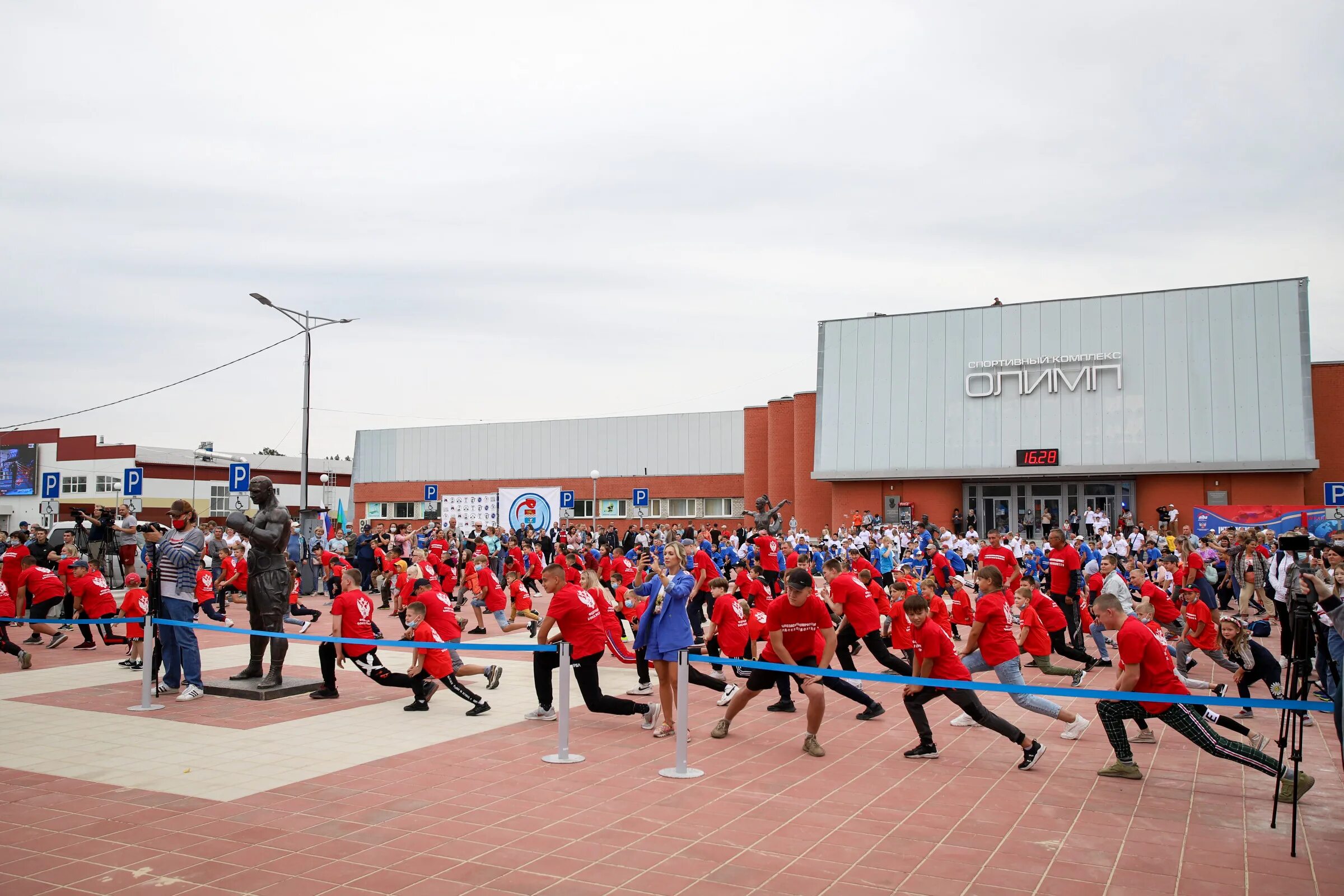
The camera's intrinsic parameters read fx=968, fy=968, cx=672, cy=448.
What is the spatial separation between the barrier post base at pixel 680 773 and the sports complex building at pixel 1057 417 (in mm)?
25977

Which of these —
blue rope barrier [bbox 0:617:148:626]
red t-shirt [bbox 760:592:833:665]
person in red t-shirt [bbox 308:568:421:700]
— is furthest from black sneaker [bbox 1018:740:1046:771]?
blue rope barrier [bbox 0:617:148:626]

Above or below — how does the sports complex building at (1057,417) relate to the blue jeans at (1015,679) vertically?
above

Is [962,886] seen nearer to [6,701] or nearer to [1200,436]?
→ [6,701]

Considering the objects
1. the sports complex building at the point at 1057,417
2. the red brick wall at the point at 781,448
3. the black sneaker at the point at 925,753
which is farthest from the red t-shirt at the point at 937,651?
the red brick wall at the point at 781,448

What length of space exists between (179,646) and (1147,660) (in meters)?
9.89

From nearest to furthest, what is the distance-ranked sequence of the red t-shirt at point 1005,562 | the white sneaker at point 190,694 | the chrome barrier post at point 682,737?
the chrome barrier post at point 682,737, the white sneaker at point 190,694, the red t-shirt at point 1005,562

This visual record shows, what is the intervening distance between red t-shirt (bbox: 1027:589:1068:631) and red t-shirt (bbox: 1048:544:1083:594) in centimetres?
110

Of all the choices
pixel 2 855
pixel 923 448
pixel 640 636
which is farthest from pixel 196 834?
pixel 923 448

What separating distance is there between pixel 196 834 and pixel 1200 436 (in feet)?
118

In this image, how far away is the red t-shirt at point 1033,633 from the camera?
10094 millimetres

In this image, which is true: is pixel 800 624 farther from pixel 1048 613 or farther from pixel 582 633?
pixel 1048 613

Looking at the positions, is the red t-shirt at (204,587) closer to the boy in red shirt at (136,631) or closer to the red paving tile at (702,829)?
the boy in red shirt at (136,631)

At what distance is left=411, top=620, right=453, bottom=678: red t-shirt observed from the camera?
9.96 m

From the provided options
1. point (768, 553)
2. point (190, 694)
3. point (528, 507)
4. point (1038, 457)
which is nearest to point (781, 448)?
point (1038, 457)
